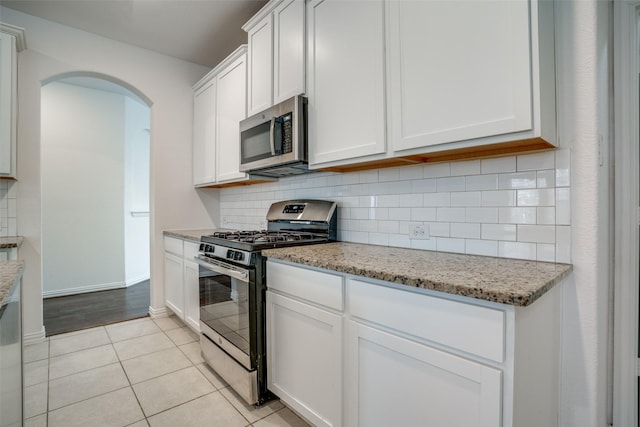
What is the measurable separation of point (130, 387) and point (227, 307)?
0.79 metres

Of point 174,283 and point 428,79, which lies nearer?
point 428,79

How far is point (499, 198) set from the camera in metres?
1.42

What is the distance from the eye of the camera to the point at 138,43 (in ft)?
9.80

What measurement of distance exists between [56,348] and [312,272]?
244cm

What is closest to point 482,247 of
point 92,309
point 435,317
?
point 435,317

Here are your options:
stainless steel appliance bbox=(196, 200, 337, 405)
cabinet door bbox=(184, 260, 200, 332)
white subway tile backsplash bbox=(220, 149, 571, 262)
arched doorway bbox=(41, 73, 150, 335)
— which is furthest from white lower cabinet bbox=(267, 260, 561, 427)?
arched doorway bbox=(41, 73, 150, 335)

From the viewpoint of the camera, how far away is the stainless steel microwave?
76.1 inches

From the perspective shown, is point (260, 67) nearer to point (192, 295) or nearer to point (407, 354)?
point (192, 295)

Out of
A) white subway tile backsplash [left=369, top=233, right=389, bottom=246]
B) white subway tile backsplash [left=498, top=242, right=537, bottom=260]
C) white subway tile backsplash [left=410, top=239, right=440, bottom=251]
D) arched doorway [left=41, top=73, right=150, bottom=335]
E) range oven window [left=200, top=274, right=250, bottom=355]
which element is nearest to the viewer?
white subway tile backsplash [left=498, top=242, right=537, bottom=260]

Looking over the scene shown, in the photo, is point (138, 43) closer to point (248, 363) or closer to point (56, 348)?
point (56, 348)

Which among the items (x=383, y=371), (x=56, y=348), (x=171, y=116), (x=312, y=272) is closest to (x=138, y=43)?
(x=171, y=116)

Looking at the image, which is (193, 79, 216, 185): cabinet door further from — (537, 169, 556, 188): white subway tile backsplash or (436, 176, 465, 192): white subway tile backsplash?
(537, 169, 556, 188): white subway tile backsplash

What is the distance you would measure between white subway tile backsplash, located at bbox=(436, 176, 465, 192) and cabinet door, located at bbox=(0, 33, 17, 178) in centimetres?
302

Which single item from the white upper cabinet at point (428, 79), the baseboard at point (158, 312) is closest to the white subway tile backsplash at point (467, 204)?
the white upper cabinet at point (428, 79)
